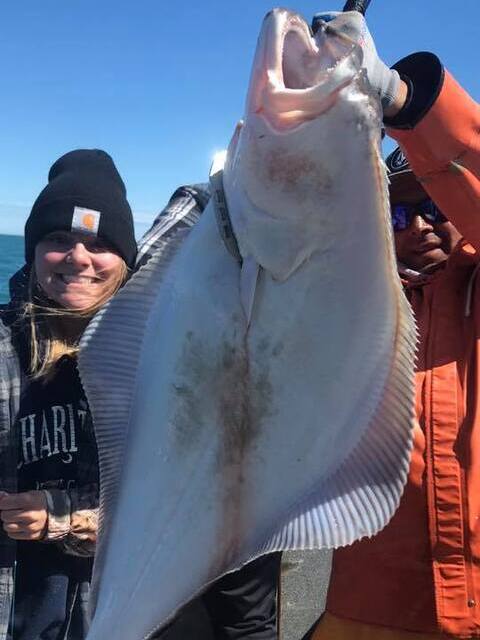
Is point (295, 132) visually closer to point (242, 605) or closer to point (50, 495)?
point (50, 495)

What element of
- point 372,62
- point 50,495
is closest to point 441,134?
point 372,62

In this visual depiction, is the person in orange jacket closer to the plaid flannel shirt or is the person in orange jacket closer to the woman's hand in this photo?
the plaid flannel shirt

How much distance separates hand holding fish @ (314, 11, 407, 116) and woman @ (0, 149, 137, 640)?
46.5 inches

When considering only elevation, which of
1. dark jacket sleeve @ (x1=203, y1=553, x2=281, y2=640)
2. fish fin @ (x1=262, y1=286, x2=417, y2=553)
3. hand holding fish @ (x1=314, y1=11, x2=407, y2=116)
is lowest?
dark jacket sleeve @ (x1=203, y1=553, x2=281, y2=640)

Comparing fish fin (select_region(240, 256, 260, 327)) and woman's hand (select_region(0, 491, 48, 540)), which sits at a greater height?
fish fin (select_region(240, 256, 260, 327))

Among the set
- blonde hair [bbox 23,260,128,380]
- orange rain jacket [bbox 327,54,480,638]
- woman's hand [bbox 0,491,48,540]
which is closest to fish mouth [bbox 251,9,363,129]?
orange rain jacket [bbox 327,54,480,638]

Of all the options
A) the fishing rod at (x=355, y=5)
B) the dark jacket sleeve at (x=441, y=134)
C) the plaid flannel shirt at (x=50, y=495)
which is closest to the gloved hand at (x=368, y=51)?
the dark jacket sleeve at (x=441, y=134)

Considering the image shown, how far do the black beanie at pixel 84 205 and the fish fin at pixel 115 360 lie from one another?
0.89m

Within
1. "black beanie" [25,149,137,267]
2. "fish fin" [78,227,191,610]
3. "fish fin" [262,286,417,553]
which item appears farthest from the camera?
"black beanie" [25,149,137,267]

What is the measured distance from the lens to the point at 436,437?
1.92 metres

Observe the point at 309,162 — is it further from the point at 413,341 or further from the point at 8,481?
the point at 8,481

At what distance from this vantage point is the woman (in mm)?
2281

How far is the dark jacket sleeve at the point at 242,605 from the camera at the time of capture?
10.9 feet

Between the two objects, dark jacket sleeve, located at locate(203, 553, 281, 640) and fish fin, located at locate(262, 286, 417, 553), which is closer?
fish fin, located at locate(262, 286, 417, 553)
